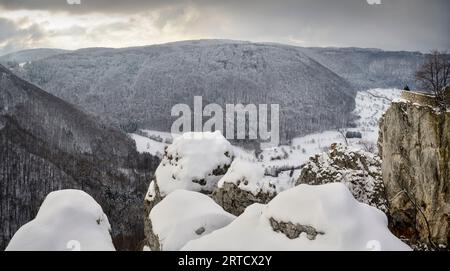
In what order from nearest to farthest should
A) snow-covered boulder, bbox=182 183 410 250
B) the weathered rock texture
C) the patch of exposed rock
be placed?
snow-covered boulder, bbox=182 183 410 250, the patch of exposed rock, the weathered rock texture

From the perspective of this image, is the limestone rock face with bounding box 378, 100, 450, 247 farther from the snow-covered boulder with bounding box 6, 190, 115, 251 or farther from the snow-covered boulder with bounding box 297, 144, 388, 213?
the snow-covered boulder with bounding box 6, 190, 115, 251

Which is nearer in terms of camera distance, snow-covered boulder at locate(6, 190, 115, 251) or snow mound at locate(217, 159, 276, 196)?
snow-covered boulder at locate(6, 190, 115, 251)

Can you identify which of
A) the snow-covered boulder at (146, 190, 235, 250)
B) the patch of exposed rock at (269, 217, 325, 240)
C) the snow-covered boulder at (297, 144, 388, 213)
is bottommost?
the snow-covered boulder at (297, 144, 388, 213)

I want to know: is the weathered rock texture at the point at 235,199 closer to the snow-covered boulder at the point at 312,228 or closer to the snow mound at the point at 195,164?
the snow mound at the point at 195,164

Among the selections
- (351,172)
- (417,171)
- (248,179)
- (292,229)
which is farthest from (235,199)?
(292,229)

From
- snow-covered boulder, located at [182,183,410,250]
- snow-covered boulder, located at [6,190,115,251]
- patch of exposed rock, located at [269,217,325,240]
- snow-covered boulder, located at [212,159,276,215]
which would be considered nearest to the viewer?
snow-covered boulder, located at [182,183,410,250]

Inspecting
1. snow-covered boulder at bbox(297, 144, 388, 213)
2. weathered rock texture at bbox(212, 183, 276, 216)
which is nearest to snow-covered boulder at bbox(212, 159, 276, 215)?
weathered rock texture at bbox(212, 183, 276, 216)

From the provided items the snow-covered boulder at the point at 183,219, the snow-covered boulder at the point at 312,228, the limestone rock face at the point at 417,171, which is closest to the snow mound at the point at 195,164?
the snow-covered boulder at the point at 183,219
